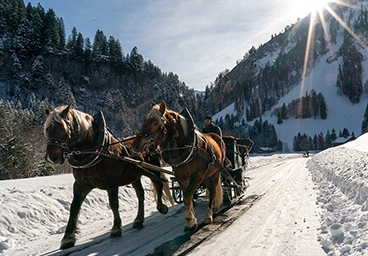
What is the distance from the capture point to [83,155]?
12.7 feet

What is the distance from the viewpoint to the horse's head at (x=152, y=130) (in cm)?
369

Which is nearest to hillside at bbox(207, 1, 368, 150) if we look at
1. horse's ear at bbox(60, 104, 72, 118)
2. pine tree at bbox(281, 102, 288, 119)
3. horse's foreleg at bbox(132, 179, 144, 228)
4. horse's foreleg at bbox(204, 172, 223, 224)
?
pine tree at bbox(281, 102, 288, 119)

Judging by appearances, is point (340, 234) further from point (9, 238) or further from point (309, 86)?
point (309, 86)

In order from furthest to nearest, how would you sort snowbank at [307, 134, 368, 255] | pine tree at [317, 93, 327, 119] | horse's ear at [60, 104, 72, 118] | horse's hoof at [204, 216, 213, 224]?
1. pine tree at [317, 93, 327, 119]
2. horse's hoof at [204, 216, 213, 224]
3. horse's ear at [60, 104, 72, 118]
4. snowbank at [307, 134, 368, 255]

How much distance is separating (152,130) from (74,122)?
53.6 inches

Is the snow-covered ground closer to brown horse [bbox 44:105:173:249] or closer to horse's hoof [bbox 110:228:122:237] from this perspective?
horse's hoof [bbox 110:228:122:237]

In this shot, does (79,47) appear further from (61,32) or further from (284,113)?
(284,113)

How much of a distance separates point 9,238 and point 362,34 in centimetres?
19448

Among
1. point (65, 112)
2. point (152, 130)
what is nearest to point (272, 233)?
point (152, 130)

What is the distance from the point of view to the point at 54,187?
6.73 m

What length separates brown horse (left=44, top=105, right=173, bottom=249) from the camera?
347 cm

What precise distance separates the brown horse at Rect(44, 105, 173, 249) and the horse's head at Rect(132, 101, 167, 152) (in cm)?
58

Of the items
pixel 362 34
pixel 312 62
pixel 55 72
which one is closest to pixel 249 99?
pixel 312 62

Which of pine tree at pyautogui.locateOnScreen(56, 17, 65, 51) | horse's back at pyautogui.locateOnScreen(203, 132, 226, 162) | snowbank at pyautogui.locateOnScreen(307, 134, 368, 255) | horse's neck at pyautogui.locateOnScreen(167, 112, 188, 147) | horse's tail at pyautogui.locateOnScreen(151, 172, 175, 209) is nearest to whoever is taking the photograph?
snowbank at pyautogui.locateOnScreen(307, 134, 368, 255)
